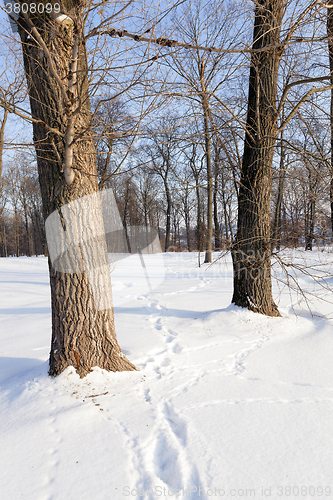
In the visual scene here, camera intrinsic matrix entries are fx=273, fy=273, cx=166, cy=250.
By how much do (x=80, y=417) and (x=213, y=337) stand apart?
2.02m

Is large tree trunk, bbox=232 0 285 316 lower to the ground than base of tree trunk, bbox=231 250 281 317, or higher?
higher

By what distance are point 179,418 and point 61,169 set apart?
2191 mm

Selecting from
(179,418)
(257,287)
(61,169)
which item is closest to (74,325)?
(179,418)

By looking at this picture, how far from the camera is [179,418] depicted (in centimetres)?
204

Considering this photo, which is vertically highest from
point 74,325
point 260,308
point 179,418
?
point 74,325

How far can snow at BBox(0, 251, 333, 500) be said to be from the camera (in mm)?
1498

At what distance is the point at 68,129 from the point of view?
213 centimetres

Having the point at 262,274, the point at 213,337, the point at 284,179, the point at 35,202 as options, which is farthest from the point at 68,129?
the point at 35,202

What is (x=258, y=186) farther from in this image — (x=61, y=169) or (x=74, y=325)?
(x=74, y=325)

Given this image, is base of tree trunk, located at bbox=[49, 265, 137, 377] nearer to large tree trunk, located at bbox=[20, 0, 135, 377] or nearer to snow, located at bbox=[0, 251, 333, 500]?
large tree trunk, located at bbox=[20, 0, 135, 377]

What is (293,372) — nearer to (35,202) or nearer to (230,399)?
(230,399)

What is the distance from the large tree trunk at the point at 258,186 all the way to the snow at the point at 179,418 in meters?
0.51

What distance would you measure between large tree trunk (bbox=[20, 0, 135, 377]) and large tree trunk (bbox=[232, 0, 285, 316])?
2321mm

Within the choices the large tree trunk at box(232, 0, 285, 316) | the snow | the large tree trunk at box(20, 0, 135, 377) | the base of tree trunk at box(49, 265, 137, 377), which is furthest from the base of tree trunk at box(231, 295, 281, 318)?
the base of tree trunk at box(49, 265, 137, 377)
